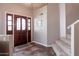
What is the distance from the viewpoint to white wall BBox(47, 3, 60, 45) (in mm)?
2646

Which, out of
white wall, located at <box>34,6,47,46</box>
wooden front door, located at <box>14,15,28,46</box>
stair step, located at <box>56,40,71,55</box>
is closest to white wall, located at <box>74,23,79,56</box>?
stair step, located at <box>56,40,71,55</box>

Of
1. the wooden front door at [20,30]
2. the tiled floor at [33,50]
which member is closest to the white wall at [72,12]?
the tiled floor at [33,50]

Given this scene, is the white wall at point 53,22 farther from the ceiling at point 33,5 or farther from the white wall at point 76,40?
the white wall at point 76,40

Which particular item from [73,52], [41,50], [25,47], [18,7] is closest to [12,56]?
[25,47]

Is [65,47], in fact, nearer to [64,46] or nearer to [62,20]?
[64,46]

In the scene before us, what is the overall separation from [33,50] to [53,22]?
0.87 m

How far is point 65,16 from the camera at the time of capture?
2.82m

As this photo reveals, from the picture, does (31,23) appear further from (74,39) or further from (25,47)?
(74,39)

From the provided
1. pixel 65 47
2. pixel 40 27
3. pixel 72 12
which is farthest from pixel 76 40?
pixel 40 27

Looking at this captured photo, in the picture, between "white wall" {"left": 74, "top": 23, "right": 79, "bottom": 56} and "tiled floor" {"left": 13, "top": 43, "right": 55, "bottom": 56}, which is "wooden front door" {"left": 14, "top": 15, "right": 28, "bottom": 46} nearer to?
"tiled floor" {"left": 13, "top": 43, "right": 55, "bottom": 56}

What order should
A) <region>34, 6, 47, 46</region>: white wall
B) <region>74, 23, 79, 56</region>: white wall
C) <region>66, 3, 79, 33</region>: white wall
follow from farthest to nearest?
<region>34, 6, 47, 46</region>: white wall < <region>66, 3, 79, 33</region>: white wall < <region>74, 23, 79, 56</region>: white wall

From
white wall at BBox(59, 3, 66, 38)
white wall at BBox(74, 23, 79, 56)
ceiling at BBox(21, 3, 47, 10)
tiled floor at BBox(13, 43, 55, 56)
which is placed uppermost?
ceiling at BBox(21, 3, 47, 10)

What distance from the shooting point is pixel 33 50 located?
103 inches

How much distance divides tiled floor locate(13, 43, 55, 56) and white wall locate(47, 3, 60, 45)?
0.22m
